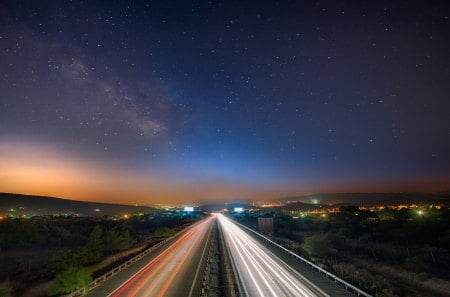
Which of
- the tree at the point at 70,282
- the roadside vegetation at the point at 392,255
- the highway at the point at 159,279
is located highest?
the tree at the point at 70,282

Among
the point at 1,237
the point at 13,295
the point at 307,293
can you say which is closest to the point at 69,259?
the point at 13,295

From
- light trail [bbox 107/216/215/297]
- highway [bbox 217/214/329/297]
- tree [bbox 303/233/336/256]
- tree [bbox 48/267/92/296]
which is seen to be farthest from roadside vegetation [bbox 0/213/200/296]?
tree [bbox 303/233/336/256]

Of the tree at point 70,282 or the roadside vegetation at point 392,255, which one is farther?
the roadside vegetation at point 392,255

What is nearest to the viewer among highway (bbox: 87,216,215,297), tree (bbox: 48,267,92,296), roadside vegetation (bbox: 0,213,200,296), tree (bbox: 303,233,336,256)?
highway (bbox: 87,216,215,297)

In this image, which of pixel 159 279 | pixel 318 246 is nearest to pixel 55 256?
pixel 159 279

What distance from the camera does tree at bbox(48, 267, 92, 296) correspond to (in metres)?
28.5

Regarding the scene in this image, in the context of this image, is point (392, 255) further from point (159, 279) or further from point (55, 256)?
point (55, 256)

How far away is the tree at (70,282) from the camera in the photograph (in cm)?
2847

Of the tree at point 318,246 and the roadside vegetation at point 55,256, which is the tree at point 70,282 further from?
the tree at point 318,246

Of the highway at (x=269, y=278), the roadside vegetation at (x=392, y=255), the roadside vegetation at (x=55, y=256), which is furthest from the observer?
the roadside vegetation at (x=392, y=255)

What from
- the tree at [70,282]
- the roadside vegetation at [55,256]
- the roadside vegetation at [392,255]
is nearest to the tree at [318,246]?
the roadside vegetation at [392,255]

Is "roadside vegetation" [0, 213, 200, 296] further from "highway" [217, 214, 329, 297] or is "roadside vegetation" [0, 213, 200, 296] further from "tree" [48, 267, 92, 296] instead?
"highway" [217, 214, 329, 297]

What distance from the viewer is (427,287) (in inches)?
1666

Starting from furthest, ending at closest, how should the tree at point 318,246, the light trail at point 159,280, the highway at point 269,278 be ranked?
the tree at point 318,246, the light trail at point 159,280, the highway at point 269,278
